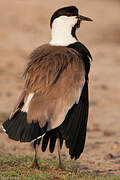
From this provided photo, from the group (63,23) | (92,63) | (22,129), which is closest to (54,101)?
(22,129)

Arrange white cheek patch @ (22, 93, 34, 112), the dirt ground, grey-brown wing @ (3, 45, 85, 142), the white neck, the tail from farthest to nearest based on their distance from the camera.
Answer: the dirt ground, the white neck, white cheek patch @ (22, 93, 34, 112), grey-brown wing @ (3, 45, 85, 142), the tail

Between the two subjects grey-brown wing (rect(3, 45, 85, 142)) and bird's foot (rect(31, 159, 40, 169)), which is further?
bird's foot (rect(31, 159, 40, 169))

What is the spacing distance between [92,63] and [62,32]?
332 inches

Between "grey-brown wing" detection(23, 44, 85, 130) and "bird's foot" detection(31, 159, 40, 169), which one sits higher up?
"grey-brown wing" detection(23, 44, 85, 130)

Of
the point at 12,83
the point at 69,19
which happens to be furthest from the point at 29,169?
the point at 12,83

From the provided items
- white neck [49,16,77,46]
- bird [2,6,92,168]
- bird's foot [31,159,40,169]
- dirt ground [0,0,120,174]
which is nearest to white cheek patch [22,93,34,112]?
bird [2,6,92,168]

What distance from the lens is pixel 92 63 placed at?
1453cm

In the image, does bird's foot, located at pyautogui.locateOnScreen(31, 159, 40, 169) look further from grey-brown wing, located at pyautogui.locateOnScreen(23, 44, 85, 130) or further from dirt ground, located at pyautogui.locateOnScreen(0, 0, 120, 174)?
dirt ground, located at pyautogui.locateOnScreen(0, 0, 120, 174)

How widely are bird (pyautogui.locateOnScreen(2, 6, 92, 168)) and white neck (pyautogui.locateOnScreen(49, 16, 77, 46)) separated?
0.16 meters

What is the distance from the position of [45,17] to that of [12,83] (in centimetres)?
633

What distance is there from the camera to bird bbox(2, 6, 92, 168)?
5242 millimetres

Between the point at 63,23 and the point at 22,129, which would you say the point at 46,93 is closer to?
the point at 22,129

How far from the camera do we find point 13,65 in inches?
546

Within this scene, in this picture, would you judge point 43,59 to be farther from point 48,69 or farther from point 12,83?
point 12,83
